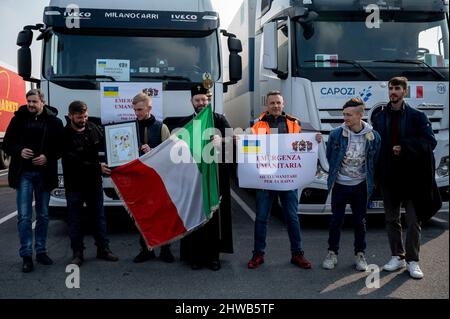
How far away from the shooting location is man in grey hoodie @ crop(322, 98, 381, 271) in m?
5.03

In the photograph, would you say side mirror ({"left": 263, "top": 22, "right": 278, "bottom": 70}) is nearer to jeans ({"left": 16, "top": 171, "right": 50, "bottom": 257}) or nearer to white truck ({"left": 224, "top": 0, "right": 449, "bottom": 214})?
white truck ({"left": 224, "top": 0, "right": 449, "bottom": 214})

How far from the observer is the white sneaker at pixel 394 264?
5.05 metres

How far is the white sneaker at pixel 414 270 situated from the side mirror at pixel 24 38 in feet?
18.4

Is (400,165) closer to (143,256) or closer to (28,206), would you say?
(143,256)

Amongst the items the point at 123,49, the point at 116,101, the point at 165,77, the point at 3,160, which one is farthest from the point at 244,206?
the point at 3,160

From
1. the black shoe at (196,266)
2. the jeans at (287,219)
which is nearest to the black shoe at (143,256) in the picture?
the black shoe at (196,266)

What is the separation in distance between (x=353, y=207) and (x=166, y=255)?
2.15 m

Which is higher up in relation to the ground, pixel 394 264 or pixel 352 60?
pixel 352 60

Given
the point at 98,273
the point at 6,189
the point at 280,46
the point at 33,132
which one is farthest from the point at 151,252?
the point at 6,189

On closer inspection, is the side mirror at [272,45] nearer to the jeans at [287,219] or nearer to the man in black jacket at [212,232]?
the man in black jacket at [212,232]

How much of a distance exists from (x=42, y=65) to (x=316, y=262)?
4353mm

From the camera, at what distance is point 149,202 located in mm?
5305

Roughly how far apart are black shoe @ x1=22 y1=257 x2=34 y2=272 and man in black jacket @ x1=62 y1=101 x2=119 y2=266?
0.43 metres
